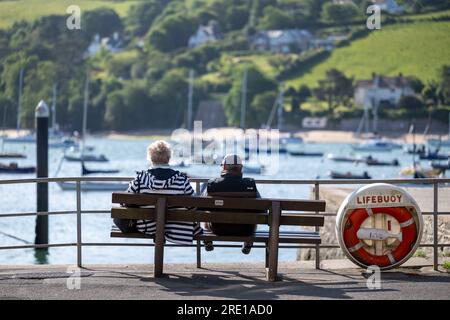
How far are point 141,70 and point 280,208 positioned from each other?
166630mm

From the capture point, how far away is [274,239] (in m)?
9.83

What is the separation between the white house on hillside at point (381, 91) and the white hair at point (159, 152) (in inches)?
5383

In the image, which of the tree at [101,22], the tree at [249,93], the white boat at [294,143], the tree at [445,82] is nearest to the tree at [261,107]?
the tree at [249,93]

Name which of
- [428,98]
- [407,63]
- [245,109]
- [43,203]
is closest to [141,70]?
[245,109]

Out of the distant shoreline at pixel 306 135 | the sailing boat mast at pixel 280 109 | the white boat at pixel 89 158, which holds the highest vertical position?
the sailing boat mast at pixel 280 109

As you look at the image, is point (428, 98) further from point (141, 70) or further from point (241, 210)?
point (241, 210)

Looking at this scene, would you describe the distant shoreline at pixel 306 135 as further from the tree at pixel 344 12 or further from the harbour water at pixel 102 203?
the tree at pixel 344 12

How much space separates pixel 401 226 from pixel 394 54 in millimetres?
151321

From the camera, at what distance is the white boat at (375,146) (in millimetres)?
135500

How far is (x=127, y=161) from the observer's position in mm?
113125

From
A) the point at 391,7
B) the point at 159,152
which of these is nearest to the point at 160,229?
the point at 159,152

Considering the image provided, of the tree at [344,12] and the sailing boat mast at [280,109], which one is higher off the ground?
the tree at [344,12]

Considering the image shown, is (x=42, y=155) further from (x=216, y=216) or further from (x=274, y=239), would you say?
(x=274, y=239)

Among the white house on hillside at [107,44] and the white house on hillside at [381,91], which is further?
the white house on hillside at [107,44]
